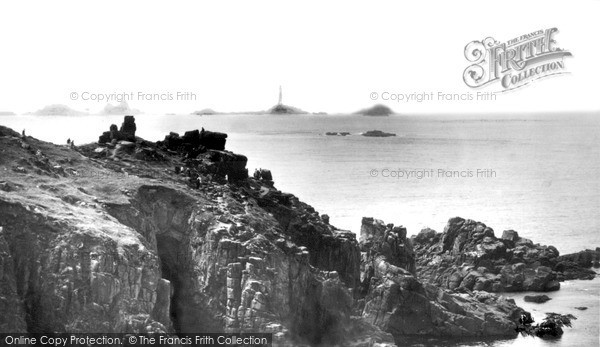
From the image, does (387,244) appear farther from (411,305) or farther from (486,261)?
(486,261)

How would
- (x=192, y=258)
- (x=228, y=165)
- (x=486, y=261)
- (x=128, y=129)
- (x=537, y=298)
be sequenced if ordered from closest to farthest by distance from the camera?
(x=192, y=258) → (x=228, y=165) → (x=128, y=129) → (x=537, y=298) → (x=486, y=261)

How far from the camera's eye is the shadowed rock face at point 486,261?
383 feet

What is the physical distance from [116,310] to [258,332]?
36.0 feet

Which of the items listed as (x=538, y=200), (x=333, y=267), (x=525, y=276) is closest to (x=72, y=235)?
(x=333, y=267)

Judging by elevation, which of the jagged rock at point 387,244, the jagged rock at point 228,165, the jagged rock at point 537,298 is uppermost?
the jagged rock at point 228,165

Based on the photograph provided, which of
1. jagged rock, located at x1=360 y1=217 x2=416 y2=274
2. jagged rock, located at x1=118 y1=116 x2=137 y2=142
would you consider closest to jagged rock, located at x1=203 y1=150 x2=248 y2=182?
jagged rock, located at x1=118 y1=116 x2=137 y2=142

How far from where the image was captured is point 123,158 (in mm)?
94312

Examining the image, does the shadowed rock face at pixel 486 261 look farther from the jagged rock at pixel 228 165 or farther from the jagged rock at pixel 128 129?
the jagged rock at pixel 128 129

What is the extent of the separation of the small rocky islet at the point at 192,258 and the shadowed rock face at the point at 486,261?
4.20m

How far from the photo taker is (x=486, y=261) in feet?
395

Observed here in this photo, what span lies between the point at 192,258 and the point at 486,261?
4388 cm

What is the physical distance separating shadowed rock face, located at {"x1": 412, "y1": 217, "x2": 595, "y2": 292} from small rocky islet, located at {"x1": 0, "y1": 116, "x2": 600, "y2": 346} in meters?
4.20

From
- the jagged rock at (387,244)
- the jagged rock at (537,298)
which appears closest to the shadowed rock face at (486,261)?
the jagged rock at (537,298)

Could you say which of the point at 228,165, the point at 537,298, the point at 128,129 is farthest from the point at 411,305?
the point at 128,129
